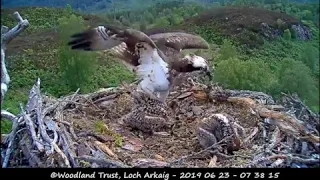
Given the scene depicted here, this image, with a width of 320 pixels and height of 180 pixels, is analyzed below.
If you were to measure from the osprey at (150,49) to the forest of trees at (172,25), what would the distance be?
5 cm

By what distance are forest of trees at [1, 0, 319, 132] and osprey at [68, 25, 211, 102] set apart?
0.17 feet

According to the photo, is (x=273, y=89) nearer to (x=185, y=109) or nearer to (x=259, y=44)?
(x=259, y=44)

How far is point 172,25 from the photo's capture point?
2051 millimetres

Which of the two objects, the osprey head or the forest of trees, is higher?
the forest of trees

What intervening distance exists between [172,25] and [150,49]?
238mm

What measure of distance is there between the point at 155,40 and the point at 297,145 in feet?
2.66

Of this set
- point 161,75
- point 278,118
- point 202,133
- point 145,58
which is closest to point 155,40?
point 145,58

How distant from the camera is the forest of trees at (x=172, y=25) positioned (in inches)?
75.2

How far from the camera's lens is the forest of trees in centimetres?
191

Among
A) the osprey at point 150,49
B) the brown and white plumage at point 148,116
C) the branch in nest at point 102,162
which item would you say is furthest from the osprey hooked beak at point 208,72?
the branch in nest at point 102,162
